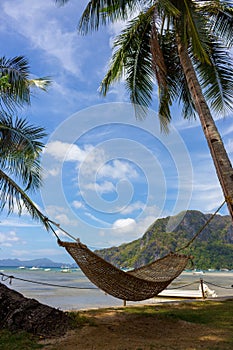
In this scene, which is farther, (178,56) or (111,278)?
(178,56)

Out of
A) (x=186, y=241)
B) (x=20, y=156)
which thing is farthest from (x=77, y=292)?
(x=186, y=241)

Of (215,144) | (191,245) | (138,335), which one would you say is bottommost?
(138,335)

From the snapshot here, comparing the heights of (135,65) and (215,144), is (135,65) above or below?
above

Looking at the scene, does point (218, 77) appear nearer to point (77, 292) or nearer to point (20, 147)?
point (20, 147)

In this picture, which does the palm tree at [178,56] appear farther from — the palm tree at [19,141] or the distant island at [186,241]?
the distant island at [186,241]

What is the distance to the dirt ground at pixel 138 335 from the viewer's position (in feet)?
6.25

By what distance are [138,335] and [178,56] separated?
126 inches

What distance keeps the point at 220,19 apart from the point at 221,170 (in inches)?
77.0

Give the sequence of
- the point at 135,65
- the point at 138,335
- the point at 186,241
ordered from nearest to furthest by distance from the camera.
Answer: the point at 138,335 → the point at 135,65 → the point at 186,241

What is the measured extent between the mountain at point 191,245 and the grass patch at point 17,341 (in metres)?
18.1

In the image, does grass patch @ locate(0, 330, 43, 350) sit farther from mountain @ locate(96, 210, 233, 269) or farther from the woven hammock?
mountain @ locate(96, 210, 233, 269)

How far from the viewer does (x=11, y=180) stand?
3328mm

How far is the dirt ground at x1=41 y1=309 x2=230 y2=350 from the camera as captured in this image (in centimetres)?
190

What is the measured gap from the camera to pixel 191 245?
22.8 m
